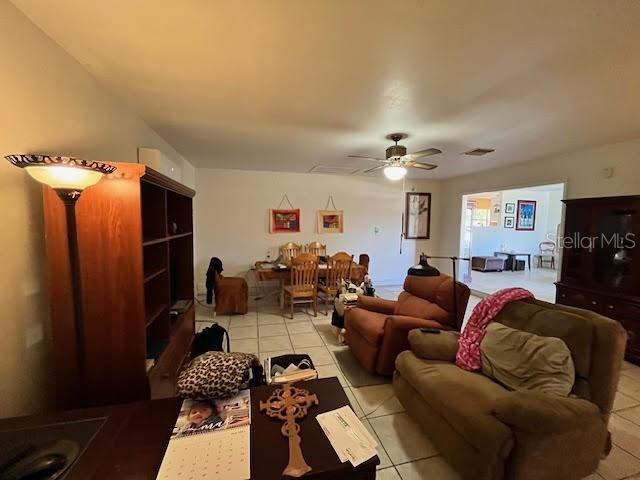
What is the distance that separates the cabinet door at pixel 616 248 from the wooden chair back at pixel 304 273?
3.38 meters

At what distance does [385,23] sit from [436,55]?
427 millimetres

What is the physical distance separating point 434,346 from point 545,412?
0.78 m

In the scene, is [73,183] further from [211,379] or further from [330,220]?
[330,220]

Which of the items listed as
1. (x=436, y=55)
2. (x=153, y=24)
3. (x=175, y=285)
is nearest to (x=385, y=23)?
(x=436, y=55)

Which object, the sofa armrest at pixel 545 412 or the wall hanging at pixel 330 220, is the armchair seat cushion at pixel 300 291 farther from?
the sofa armrest at pixel 545 412

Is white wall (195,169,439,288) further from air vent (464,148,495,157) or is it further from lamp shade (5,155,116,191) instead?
lamp shade (5,155,116,191)

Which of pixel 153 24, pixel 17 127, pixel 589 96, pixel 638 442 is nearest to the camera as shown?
pixel 17 127

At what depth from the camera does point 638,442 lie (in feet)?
6.13

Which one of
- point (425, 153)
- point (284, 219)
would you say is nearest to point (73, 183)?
point (425, 153)

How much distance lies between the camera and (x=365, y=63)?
5.69 feet

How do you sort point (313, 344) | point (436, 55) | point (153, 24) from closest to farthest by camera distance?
1. point (153, 24)
2. point (436, 55)
3. point (313, 344)

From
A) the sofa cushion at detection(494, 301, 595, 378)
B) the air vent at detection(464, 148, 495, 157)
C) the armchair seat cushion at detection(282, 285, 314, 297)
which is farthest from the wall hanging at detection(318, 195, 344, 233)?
the sofa cushion at detection(494, 301, 595, 378)

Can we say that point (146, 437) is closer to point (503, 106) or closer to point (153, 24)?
point (153, 24)

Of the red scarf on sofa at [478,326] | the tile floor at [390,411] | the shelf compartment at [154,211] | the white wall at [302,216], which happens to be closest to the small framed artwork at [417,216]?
the white wall at [302,216]
